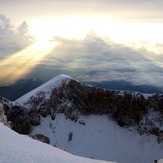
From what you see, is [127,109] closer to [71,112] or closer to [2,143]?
[71,112]

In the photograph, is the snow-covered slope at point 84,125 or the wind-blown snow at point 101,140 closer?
the wind-blown snow at point 101,140

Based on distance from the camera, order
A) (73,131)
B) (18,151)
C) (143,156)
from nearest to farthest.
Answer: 1. (18,151)
2. (143,156)
3. (73,131)

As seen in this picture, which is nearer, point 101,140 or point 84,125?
point 101,140

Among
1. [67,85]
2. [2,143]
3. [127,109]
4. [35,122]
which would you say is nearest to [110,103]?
[127,109]

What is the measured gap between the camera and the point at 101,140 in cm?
18000

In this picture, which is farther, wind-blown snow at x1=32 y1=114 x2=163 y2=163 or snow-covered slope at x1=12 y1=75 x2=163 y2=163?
snow-covered slope at x1=12 y1=75 x2=163 y2=163

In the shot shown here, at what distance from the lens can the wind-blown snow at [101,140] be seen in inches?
6634

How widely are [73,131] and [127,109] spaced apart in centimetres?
2950

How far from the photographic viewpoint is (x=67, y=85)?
188 meters

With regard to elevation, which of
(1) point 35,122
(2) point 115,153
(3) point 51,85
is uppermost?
(3) point 51,85

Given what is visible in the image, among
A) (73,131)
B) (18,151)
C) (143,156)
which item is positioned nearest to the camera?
(18,151)

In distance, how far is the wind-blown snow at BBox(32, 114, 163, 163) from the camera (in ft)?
553

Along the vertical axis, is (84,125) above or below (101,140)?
above

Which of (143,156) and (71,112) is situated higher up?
(71,112)
